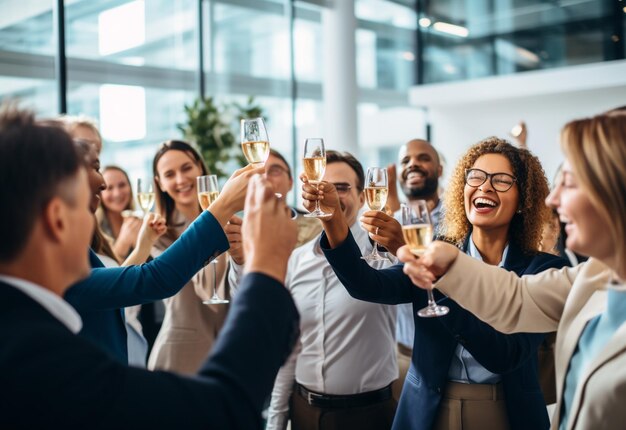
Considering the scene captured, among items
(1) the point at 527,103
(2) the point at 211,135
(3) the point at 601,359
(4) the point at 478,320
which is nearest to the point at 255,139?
(4) the point at 478,320

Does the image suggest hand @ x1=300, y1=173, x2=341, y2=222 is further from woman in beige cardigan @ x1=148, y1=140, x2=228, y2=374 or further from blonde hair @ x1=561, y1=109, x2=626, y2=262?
woman in beige cardigan @ x1=148, y1=140, x2=228, y2=374

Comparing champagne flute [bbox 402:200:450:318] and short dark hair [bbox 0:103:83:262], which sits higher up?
short dark hair [bbox 0:103:83:262]

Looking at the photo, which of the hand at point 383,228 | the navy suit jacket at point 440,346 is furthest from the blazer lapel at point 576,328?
the hand at point 383,228

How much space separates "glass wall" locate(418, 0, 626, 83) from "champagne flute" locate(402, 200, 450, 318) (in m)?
6.76

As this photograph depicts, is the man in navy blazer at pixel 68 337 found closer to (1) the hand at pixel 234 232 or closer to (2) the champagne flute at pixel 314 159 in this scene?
(2) the champagne flute at pixel 314 159

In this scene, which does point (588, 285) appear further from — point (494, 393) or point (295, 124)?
point (295, 124)

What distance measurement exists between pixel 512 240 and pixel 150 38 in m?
4.85

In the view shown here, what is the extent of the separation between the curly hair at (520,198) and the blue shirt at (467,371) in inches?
16.7

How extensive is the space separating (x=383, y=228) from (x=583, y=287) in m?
0.61

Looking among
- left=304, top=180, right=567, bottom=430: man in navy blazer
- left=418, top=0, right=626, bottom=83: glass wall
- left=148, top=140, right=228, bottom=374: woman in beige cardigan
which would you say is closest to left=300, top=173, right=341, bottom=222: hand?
left=304, top=180, right=567, bottom=430: man in navy blazer

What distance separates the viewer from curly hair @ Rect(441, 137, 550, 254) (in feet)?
6.93

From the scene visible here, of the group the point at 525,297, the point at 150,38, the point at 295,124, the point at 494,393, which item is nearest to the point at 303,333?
the point at 494,393

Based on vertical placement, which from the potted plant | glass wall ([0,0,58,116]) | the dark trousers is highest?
glass wall ([0,0,58,116])

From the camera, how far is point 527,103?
26.1 feet
